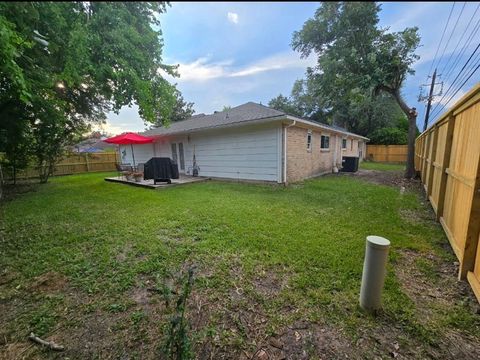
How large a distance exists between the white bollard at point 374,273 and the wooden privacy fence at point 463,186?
1106mm

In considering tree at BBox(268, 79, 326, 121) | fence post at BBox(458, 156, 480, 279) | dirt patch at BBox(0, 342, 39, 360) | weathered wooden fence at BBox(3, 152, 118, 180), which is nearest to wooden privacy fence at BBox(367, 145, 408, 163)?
tree at BBox(268, 79, 326, 121)

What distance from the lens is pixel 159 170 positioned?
865cm

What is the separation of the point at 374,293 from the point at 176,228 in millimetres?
3275

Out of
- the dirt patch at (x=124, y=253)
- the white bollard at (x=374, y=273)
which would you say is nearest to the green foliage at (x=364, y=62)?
the white bollard at (x=374, y=273)

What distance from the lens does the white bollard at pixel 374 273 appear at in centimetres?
193

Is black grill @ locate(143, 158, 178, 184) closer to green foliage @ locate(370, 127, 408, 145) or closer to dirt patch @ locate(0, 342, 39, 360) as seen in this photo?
dirt patch @ locate(0, 342, 39, 360)

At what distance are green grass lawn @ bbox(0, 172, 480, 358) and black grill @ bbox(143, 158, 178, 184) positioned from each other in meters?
3.73

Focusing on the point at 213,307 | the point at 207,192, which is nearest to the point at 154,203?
the point at 207,192

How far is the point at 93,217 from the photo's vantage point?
495cm

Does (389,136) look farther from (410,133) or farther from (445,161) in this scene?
(445,161)

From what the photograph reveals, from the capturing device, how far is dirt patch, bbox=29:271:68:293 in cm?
245

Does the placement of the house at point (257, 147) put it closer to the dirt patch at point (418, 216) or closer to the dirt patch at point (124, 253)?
the dirt patch at point (418, 216)

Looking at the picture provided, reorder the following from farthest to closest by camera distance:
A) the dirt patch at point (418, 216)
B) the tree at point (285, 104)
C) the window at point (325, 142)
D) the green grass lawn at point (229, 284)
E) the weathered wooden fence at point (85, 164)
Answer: the tree at point (285, 104), the weathered wooden fence at point (85, 164), the window at point (325, 142), the dirt patch at point (418, 216), the green grass lawn at point (229, 284)

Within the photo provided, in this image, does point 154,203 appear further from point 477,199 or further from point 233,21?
point 477,199
